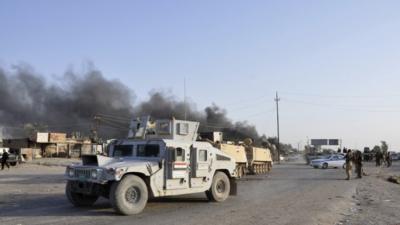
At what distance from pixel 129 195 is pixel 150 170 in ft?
3.36

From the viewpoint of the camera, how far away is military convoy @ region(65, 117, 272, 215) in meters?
13.6

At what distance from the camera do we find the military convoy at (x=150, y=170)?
13562mm

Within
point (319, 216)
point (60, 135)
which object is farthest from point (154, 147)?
point (60, 135)

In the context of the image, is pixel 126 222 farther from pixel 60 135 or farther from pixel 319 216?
pixel 60 135

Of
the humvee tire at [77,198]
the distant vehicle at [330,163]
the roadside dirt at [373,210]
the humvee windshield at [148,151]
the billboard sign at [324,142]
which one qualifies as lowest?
the roadside dirt at [373,210]

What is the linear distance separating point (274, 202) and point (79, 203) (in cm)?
590

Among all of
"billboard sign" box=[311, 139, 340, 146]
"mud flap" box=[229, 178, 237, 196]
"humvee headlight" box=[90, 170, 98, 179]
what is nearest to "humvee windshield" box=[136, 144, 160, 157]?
"humvee headlight" box=[90, 170, 98, 179]

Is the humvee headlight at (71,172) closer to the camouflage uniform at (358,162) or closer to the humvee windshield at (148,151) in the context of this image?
the humvee windshield at (148,151)

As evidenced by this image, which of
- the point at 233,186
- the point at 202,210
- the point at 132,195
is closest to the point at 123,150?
the point at 132,195

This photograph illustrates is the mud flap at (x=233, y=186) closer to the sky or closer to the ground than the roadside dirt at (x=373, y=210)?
closer to the sky

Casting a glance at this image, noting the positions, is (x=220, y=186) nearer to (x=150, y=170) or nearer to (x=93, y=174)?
(x=150, y=170)

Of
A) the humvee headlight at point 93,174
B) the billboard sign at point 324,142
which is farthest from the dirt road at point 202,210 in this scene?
the billboard sign at point 324,142

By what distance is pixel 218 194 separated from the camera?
55.4 ft

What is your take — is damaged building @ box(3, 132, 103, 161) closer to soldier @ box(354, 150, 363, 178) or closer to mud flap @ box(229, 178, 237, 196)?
soldier @ box(354, 150, 363, 178)
